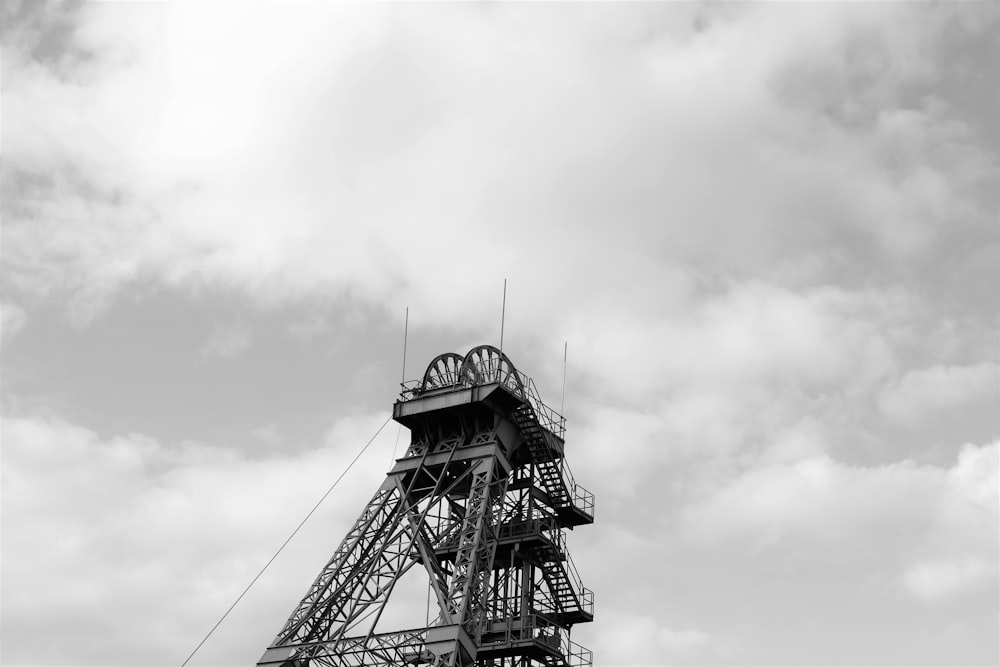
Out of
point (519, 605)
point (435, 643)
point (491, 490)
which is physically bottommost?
point (435, 643)

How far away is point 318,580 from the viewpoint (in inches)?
2201

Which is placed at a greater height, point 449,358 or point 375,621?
point 449,358

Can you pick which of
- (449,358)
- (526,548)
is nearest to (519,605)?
(526,548)

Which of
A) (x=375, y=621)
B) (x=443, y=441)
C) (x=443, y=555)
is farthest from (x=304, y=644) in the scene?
(x=443, y=441)

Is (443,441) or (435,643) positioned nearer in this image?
(435,643)

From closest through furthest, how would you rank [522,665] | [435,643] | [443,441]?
[435,643] < [522,665] < [443,441]

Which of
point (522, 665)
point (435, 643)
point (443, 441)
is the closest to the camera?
point (435, 643)

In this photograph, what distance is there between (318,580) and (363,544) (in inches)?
91.7

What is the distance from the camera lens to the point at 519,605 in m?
57.3

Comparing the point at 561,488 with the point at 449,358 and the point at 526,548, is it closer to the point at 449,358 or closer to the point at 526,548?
the point at 526,548

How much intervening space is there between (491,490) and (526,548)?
295 centimetres

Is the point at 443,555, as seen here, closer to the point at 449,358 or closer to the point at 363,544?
the point at 363,544

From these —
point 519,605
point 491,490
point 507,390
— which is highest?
point 507,390

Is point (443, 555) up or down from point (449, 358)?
down
